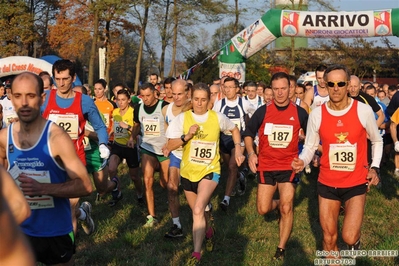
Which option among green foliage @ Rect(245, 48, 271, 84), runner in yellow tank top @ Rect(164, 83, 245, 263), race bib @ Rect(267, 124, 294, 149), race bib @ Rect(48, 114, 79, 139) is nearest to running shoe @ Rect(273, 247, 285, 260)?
runner in yellow tank top @ Rect(164, 83, 245, 263)

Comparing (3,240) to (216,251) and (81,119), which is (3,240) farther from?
(216,251)

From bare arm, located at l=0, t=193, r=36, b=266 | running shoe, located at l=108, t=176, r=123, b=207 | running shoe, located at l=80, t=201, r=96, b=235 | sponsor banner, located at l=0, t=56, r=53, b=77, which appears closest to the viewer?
bare arm, located at l=0, t=193, r=36, b=266

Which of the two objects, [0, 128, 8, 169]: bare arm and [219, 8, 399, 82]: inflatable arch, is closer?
[0, 128, 8, 169]: bare arm

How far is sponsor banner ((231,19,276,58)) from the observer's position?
60.0 feet

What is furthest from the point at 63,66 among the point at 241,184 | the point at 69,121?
the point at 241,184

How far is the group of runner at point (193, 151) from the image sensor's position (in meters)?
3.61

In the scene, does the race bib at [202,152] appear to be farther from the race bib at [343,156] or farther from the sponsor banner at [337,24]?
the sponsor banner at [337,24]

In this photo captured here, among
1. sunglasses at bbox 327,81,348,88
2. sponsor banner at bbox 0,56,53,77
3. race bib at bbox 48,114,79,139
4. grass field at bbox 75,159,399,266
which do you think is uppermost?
sponsor banner at bbox 0,56,53,77

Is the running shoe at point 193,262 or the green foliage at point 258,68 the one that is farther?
the green foliage at point 258,68

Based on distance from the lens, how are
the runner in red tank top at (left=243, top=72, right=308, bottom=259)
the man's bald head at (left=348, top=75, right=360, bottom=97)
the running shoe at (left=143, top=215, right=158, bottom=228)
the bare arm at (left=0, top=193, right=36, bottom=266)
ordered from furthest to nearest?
1. the running shoe at (left=143, top=215, right=158, bottom=228)
2. the man's bald head at (left=348, top=75, right=360, bottom=97)
3. the runner in red tank top at (left=243, top=72, right=308, bottom=259)
4. the bare arm at (left=0, top=193, right=36, bottom=266)

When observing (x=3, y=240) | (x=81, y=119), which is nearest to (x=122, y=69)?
(x=81, y=119)

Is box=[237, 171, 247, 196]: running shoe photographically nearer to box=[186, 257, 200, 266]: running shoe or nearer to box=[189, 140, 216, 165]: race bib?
box=[189, 140, 216, 165]: race bib

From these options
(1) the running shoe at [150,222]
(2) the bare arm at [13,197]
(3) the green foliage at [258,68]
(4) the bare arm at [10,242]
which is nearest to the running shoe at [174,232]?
(1) the running shoe at [150,222]

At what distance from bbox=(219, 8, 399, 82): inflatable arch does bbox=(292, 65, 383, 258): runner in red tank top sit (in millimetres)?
13437
